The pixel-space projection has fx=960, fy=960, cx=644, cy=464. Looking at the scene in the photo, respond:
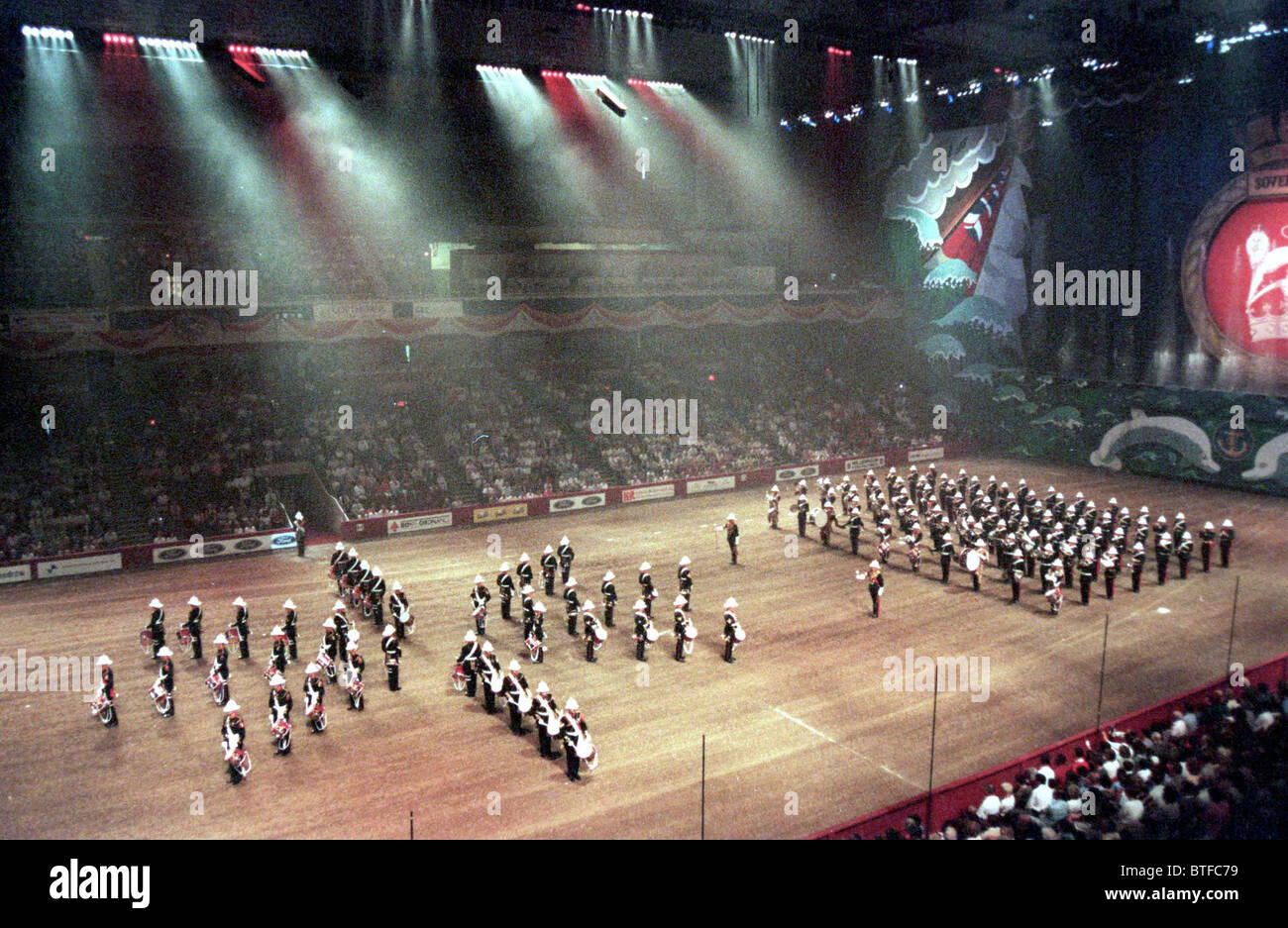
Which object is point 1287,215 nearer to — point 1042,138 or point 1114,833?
point 1042,138

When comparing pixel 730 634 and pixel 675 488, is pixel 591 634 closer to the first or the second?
pixel 730 634

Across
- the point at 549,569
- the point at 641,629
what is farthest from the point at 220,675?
the point at 549,569

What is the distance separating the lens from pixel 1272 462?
Result: 3097 centimetres

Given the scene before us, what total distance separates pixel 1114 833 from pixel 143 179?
3490cm

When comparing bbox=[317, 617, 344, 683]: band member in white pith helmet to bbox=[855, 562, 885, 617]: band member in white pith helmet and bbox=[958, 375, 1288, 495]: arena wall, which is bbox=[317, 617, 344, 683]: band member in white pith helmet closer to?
bbox=[855, 562, 885, 617]: band member in white pith helmet

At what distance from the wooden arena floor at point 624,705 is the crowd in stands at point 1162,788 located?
7.47 feet

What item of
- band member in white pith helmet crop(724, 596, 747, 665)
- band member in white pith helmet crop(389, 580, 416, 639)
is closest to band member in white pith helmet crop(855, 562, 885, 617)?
band member in white pith helmet crop(724, 596, 747, 665)

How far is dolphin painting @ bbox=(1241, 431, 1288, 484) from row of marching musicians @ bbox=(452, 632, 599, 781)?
26513 mm

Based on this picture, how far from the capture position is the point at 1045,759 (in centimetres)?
1212

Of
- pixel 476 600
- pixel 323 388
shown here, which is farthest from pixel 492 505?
pixel 476 600

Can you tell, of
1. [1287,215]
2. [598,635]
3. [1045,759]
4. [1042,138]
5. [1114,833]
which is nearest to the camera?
[1114,833]

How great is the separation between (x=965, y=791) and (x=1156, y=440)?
27.1m

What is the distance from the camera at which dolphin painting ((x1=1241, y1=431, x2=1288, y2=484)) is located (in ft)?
101

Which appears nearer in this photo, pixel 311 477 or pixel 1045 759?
pixel 1045 759
